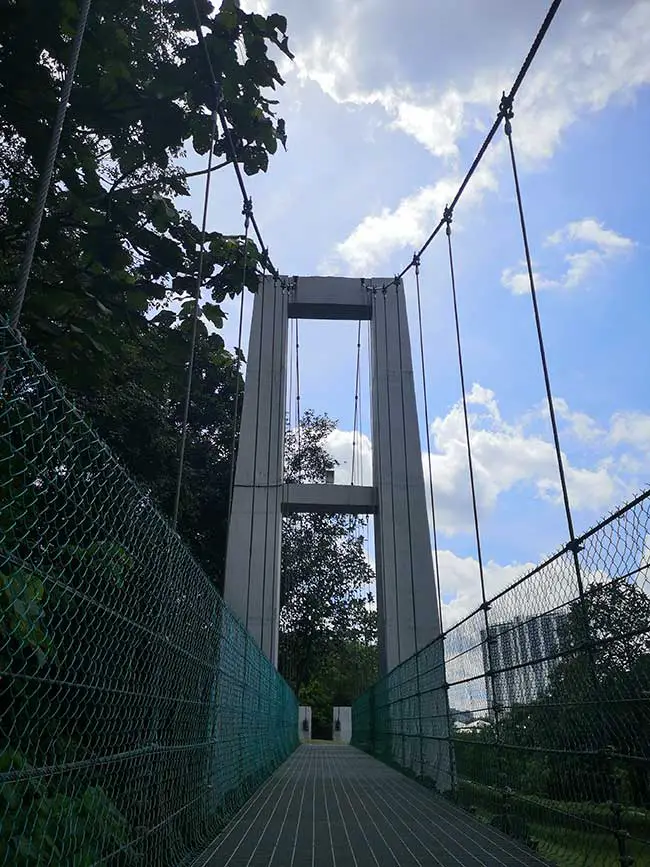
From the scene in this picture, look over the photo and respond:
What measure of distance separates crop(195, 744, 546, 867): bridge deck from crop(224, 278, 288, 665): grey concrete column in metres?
2.63

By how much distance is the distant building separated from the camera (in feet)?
7.50

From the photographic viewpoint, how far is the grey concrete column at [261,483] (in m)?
7.14

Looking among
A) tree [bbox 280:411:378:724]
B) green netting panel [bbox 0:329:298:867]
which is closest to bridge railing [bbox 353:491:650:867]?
green netting panel [bbox 0:329:298:867]

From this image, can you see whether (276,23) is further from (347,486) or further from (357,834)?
(347,486)

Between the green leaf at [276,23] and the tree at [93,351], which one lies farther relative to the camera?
the green leaf at [276,23]

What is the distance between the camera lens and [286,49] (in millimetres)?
2121

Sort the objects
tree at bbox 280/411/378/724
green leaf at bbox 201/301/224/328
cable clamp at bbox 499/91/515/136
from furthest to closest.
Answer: tree at bbox 280/411/378/724 → cable clamp at bbox 499/91/515/136 → green leaf at bbox 201/301/224/328

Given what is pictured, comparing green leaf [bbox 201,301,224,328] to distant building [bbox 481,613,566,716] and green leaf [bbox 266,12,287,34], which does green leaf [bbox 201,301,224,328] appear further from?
distant building [bbox 481,613,566,716]

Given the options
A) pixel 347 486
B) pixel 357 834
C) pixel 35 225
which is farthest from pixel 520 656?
pixel 347 486

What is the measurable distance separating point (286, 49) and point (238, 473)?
5974mm

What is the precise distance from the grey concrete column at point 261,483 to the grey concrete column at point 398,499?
3.93ft

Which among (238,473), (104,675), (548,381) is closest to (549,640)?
(548,381)

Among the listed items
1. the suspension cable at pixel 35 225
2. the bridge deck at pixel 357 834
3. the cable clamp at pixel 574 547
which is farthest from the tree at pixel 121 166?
the bridge deck at pixel 357 834

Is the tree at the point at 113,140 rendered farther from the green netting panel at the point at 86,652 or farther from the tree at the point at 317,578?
the tree at the point at 317,578
